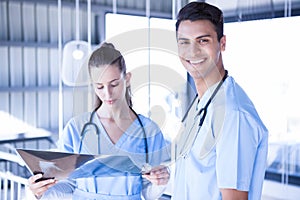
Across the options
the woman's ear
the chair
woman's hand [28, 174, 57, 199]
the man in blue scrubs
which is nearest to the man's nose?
the man in blue scrubs

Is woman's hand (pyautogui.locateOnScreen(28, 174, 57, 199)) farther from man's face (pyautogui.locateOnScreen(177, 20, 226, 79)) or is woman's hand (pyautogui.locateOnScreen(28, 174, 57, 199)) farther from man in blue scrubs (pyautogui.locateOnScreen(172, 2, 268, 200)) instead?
man's face (pyautogui.locateOnScreen(177, 20, 226, 79))

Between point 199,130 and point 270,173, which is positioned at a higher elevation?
point 199,130

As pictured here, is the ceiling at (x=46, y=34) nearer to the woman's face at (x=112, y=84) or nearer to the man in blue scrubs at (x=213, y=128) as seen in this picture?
the man in blue scrubs at (x=213, y=128)

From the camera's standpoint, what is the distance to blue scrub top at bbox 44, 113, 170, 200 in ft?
5.05

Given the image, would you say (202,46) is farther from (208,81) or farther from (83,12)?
(83,12)

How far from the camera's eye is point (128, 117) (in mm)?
1621

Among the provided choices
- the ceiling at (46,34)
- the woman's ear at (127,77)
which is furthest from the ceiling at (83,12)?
the woman's ear at (127,77)

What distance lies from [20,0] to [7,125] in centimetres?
71

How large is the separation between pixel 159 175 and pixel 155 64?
37 centimetres

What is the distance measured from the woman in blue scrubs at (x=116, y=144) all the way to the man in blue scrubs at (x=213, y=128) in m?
0.14

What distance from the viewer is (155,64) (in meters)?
1.49

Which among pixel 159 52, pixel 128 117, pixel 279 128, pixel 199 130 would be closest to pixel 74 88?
pixel 128 117

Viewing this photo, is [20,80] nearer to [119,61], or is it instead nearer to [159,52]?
[119,61]

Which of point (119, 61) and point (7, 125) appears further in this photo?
point (7, 125)
